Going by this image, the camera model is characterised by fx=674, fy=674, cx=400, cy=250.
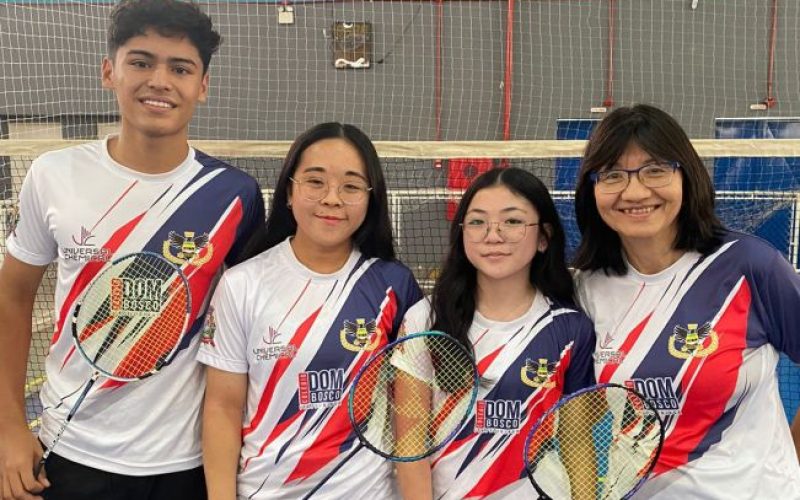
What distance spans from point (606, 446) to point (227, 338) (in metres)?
1.16

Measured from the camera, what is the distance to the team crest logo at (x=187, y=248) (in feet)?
6.99

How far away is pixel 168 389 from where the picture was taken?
2107 millimetres

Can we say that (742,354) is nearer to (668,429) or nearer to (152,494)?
(668,429)

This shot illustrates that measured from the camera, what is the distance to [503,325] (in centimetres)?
206

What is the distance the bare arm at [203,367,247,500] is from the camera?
2.00 m

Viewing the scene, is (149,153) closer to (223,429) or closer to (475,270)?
(223,429)

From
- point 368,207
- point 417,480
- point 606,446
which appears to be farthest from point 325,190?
point 606,446

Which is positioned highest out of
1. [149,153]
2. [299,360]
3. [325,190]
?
[149,153]

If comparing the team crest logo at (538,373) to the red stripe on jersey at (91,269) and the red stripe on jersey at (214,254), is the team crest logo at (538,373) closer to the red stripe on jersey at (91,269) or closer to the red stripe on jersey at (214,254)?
the red stripe on jersey at (214,254)

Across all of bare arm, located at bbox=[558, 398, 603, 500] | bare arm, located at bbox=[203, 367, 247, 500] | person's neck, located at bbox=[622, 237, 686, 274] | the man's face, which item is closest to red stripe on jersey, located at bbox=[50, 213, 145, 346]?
the man's face

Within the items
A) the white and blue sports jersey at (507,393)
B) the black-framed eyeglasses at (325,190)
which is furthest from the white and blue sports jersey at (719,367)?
the black-framed eyeglasses at (325,190)

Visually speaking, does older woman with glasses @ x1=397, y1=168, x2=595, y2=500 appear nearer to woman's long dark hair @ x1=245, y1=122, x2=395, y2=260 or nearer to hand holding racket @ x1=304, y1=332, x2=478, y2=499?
hand holding racket @ x1=304, y1=332, x2=478, y2=499

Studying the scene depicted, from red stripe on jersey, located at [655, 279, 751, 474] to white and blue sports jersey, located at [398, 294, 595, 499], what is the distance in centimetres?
28

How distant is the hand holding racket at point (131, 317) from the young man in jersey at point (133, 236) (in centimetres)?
5
